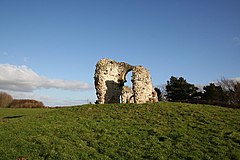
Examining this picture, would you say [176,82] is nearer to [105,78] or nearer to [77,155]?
[105,78]

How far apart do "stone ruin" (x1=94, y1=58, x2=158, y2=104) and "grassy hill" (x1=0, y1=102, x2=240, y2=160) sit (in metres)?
7.83

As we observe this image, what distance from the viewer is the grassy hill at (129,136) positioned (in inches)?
564

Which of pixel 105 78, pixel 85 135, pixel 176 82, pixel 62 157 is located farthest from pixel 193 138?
pixel 176 82

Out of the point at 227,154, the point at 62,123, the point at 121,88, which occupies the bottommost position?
the point at 227,154

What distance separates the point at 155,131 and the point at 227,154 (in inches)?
220

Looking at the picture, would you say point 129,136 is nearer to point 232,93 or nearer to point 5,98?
point 232,93

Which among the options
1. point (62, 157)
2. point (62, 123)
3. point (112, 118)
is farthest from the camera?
point (112, 118)

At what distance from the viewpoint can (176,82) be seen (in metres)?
72.1

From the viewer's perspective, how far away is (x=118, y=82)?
37.8 m

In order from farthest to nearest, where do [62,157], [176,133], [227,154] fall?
[176,133] < [227,154] < [62,157]

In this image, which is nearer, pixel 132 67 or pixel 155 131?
pixel 155 131

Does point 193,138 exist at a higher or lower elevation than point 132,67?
lower

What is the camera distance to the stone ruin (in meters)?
34.1

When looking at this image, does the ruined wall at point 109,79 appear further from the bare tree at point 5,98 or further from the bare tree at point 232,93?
the bare tree at point 5,98
